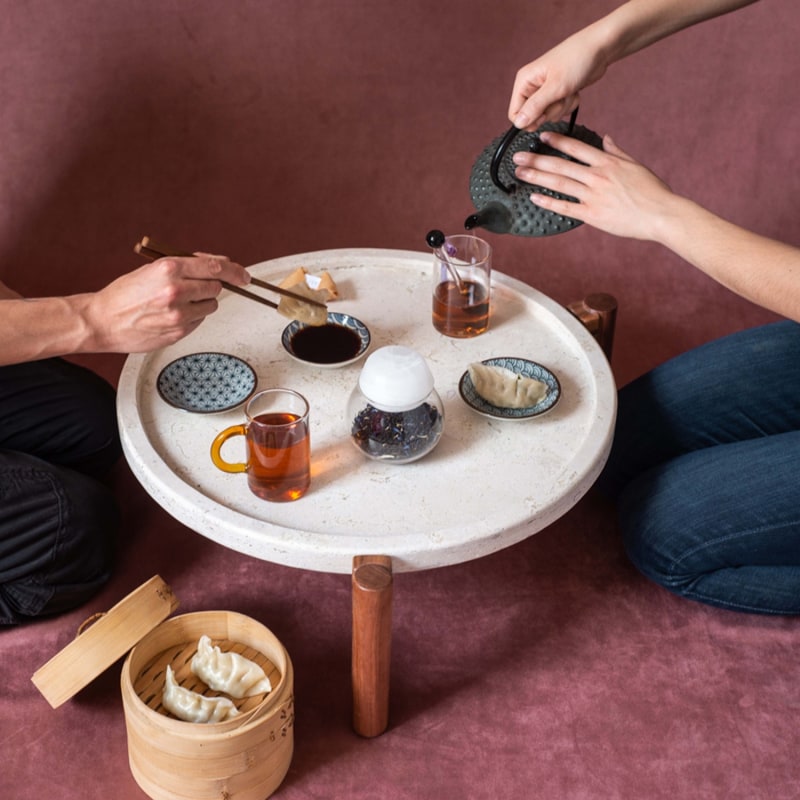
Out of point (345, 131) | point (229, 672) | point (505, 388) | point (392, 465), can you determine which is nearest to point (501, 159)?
point (505, 388)

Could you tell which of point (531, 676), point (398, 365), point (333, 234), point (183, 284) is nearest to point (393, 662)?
point (531, 676)

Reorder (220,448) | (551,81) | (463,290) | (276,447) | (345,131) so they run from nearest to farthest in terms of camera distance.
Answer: (276,447) → (220,448) → (551,81) → (463,290) → (345,131)

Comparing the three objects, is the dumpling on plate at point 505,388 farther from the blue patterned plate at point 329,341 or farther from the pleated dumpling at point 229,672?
the pleated dumpling at point 229,672

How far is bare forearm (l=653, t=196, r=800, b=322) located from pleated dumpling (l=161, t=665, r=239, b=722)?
2.86 feet

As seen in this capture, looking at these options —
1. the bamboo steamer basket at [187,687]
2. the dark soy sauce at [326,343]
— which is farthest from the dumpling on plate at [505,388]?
the bamboo steamer basket at [187,687]

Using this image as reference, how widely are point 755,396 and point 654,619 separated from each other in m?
0.40

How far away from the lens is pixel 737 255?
56.0 inches

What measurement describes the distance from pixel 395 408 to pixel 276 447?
16cm

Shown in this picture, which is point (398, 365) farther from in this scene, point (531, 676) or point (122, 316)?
point (531, 676)

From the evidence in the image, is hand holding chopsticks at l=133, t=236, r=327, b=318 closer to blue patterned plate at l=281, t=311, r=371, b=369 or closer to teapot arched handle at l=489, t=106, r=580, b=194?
blue patterned plate at l=281, t=311, r=371, b=369

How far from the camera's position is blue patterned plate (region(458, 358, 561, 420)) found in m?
1.52

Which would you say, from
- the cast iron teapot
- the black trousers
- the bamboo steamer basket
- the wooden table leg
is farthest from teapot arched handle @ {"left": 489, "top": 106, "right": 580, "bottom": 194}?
the black trousers

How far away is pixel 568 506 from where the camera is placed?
55.8 inches

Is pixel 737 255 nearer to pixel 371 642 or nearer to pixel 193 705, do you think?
pixel 371 642
